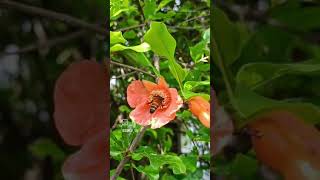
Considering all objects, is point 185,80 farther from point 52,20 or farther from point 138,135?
point 52,20

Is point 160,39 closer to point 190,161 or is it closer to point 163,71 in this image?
point 163,71

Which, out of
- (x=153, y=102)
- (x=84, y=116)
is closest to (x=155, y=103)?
(x=153, y=102)

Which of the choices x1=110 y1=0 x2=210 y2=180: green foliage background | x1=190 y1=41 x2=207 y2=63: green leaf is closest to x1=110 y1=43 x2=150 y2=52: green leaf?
x1=110 y1=0 x2=210 y2=180: green foliage background

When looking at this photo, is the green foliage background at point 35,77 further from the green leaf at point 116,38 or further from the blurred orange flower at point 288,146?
the blurred orange flower at point 288,146

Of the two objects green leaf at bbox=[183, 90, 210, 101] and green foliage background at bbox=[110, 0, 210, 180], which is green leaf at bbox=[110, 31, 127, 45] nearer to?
green foliage background at bbox=[110, 0, 210, 180]

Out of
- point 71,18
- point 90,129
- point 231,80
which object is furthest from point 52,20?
point 231,80

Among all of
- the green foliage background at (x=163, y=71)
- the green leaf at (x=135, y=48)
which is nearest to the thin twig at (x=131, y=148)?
the green foliage background at (x=163, y=71)

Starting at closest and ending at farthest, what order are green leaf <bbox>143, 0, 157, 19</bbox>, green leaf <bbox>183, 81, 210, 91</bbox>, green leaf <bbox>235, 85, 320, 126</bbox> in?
green leaf <bbox>235, 85, 320, 126</bbox>, green leaf <bbox>183, 81, 210, 91</bbox>, green leaf <bbox>143, 0, 157, 19</bbox>
